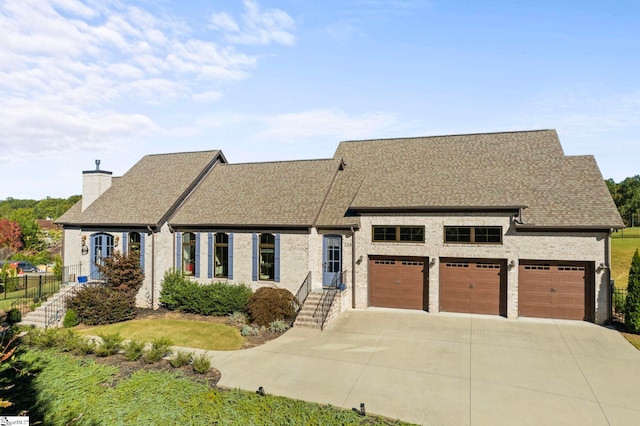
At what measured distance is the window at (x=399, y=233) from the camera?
1892cm

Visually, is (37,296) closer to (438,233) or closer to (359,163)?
(359,163)

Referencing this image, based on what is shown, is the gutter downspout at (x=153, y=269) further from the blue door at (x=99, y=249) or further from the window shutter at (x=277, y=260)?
the window shutter at (x=277, y=260)

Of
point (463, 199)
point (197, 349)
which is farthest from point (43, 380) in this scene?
point (463, 199)

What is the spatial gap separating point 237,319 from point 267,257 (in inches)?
145

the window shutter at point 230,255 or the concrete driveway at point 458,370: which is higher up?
the window shutter at point 230,255

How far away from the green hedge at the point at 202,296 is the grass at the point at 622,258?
25.8m

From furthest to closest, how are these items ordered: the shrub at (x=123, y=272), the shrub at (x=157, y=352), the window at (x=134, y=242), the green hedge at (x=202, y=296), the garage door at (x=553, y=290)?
the window at (x=134, y=242) → the shrub at (x=123, y=272) → the green hedge at (x=202, y=296) → the garage door at (x=553, y=290) → the shrub at (x=157, y=352)

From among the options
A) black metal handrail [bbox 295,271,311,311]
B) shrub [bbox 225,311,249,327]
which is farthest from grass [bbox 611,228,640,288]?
shrub [bbox 225,311,249,327]

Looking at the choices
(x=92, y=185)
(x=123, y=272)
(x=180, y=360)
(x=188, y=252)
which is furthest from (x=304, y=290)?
(x=92, y=185)

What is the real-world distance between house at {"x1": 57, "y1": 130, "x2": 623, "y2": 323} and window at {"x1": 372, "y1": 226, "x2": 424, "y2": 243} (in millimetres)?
53

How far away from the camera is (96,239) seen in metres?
23.0

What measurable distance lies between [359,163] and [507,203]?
31.8 ft

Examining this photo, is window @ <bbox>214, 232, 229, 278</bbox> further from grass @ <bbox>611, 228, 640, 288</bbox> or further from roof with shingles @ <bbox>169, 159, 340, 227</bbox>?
grass @ <bbox>611, 228, 640, 288</bbox>

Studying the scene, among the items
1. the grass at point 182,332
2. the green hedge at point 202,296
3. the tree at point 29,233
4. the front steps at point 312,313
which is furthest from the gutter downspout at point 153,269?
the tree at point 29,233
